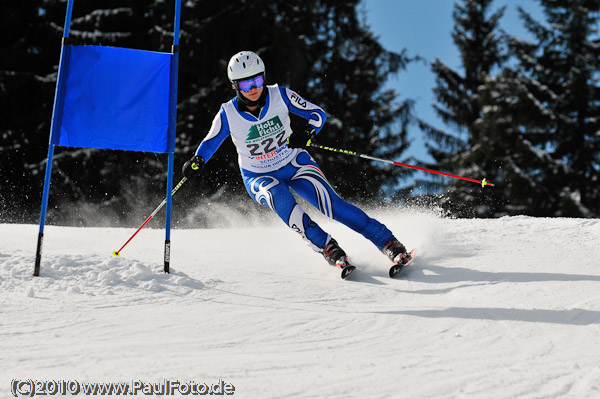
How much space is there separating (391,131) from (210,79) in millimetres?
5591

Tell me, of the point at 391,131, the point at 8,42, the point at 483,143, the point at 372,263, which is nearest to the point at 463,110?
the point at 483,143

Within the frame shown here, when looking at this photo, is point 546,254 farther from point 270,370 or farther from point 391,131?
point 391,131

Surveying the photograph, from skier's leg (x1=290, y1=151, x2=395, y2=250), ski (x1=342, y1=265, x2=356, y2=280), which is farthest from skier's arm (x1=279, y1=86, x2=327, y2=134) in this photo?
ski (x1=342, y1=265, x2=356, y2=280)

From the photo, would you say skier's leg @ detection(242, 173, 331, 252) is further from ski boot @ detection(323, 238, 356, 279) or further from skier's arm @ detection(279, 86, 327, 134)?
skier's arm @ detection(279, 86, 327, 134)

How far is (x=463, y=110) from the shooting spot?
19.9 metres

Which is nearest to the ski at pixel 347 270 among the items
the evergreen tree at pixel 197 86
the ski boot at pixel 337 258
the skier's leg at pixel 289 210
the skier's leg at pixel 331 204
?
the ski boot at pixel 337 258

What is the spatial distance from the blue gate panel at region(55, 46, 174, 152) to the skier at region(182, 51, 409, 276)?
0.51 meters

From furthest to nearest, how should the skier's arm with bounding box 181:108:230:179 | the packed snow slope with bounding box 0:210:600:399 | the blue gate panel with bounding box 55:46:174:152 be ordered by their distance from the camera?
1. the skier's arm with bounding box 181:108:230:179
2. the blue gate panel with bounding box 55:46:174:152
3. the packed snow slope with bounding box 0:210:600:399

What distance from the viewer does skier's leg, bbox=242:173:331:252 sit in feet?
15.0

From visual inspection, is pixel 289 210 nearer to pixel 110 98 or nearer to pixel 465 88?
pixel 110 98

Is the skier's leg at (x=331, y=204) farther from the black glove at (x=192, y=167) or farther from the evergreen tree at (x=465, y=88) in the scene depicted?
the evergreen tree at (x=465, y=88)

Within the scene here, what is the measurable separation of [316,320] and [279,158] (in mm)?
1978

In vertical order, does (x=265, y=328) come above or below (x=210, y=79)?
below

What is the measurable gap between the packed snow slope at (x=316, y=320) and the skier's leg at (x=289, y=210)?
0.28 m
